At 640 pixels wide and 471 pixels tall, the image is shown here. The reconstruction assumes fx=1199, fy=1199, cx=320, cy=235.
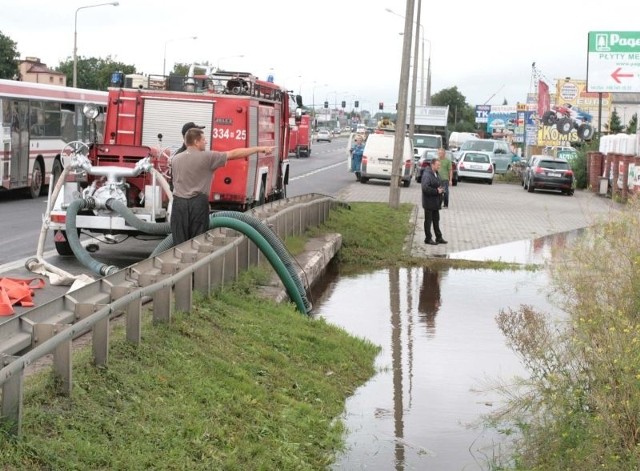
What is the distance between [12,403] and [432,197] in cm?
1689

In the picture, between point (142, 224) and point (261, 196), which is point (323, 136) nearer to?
point (261, 196)

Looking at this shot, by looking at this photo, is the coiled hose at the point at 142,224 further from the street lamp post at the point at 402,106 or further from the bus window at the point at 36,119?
the bus window at the point at 36,119

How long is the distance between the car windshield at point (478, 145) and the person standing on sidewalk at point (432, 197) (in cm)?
3867

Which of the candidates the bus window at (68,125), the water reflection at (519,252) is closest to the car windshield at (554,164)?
the bus window at (68,125)

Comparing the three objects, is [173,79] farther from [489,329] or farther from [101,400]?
[101,400]

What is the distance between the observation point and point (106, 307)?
24.6ft

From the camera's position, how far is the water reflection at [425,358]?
911 cm

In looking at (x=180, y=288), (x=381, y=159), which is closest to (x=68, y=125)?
(x=381, y=159)

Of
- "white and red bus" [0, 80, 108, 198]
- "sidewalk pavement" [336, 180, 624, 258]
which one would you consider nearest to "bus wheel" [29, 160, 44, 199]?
"white and red bus" [0, 80, 108, 198]

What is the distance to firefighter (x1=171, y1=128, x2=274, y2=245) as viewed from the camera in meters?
12.0

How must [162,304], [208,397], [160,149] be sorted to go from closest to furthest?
1. [208,397]
2. [162,304]
3. [160,149]

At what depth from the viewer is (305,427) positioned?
870 centimetres

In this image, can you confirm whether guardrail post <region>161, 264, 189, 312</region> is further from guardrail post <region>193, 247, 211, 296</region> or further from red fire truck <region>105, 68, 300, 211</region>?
red fire truck <region>105, 68, 300, 211</region>

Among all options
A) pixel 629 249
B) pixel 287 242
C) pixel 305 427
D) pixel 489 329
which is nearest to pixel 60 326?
pixel 305 427
